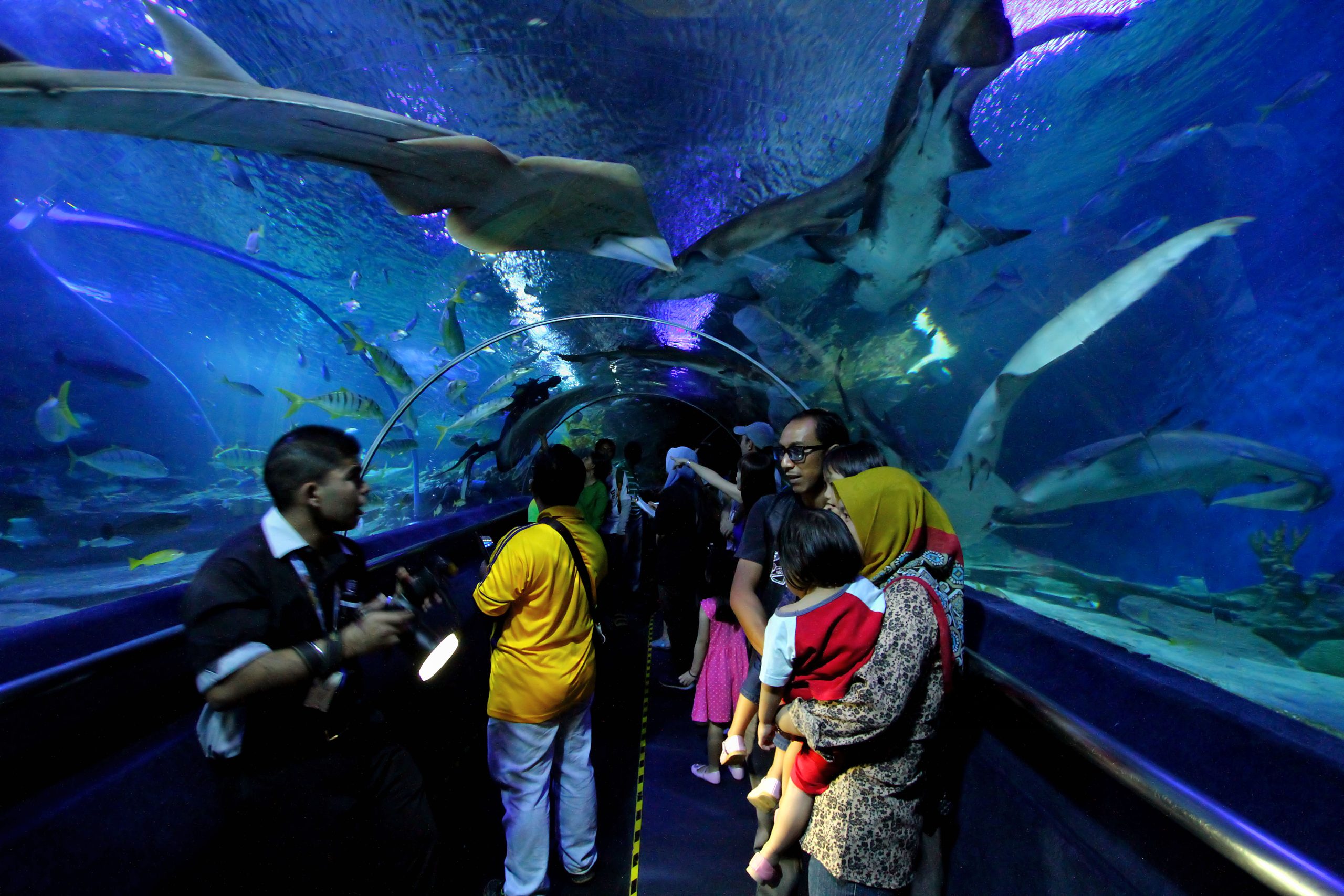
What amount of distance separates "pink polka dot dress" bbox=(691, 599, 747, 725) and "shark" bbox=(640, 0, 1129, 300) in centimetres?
364

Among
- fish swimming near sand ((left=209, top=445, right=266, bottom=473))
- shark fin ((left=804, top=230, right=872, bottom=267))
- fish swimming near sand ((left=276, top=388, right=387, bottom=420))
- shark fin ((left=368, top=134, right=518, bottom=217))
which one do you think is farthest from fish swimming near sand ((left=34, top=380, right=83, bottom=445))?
shark fin ((left=804, top=230, right=872, bottom=267))

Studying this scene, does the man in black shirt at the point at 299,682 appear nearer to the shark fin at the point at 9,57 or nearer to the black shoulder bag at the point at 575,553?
the black shoulder bag at the point at 575,553

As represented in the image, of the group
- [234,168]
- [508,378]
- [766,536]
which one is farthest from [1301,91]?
[508,378]

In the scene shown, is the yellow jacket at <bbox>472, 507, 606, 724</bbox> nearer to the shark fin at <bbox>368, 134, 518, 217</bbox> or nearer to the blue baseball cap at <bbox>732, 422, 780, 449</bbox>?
the shark fin at <bbox>368, 134, 518, 217</bbox>

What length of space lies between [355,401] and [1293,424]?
19.0m

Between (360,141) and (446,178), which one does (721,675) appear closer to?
(446,178)

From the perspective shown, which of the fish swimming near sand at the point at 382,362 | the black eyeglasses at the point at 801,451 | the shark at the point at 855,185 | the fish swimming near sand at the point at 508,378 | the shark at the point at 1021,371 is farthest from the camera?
the fish swimming near sand at the point at 508,378

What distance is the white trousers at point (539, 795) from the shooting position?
2.41 meters

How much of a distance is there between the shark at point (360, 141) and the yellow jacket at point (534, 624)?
142 centimetres

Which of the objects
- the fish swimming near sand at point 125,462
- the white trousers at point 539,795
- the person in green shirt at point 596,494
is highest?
the fish swimming near sand at point 125,462

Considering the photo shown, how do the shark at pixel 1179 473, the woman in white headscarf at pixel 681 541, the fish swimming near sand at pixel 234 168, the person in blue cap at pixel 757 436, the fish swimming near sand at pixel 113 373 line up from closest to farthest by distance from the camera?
the person in blue cap at pixel 757 436 → the fish swimming near sand at pixel 234 168 → the woman in white headscarf at pixel 681 541 → the shark at pixel 1179 473 → the fish swimming near sand at pixel 113 373

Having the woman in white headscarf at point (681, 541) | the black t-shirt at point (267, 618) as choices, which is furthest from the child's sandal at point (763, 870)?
the woman in white headscarf at point (681, 541)

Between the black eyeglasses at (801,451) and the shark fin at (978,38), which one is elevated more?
the shark fin at (978,38)

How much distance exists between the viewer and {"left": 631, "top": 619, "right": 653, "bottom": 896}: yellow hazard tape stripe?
2.65m
